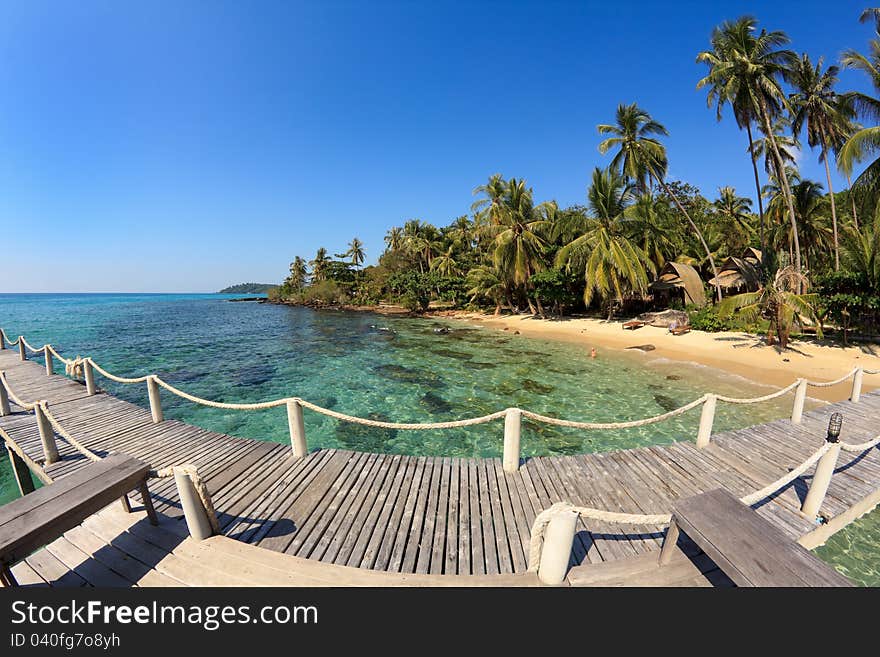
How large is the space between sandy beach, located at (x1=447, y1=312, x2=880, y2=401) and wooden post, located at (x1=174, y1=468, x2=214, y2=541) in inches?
671

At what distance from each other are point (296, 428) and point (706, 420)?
24.1 feet

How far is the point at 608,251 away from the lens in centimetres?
2406

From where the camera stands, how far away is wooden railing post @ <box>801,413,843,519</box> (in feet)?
13.5

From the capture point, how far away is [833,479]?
509 cm

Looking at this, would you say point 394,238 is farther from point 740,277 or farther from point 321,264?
point 740,277

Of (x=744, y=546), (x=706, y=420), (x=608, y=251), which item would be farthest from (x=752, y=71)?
(x=744, y=546)

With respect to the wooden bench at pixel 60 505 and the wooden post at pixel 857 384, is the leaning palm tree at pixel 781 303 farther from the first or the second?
the wooden bench at pixel 60 505

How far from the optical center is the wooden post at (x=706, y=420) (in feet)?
18.7

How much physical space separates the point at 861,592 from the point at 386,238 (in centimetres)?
6314

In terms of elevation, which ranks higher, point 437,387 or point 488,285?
point 488,285

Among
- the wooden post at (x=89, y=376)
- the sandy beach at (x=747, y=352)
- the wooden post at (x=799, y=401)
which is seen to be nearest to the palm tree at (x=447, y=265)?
the sandy beach at (x=747, y=352)

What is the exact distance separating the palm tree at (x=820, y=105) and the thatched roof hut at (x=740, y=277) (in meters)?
5.17

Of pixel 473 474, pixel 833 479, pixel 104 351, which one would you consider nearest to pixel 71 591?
pixel 473 474

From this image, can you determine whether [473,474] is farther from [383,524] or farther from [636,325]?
[636,325]
